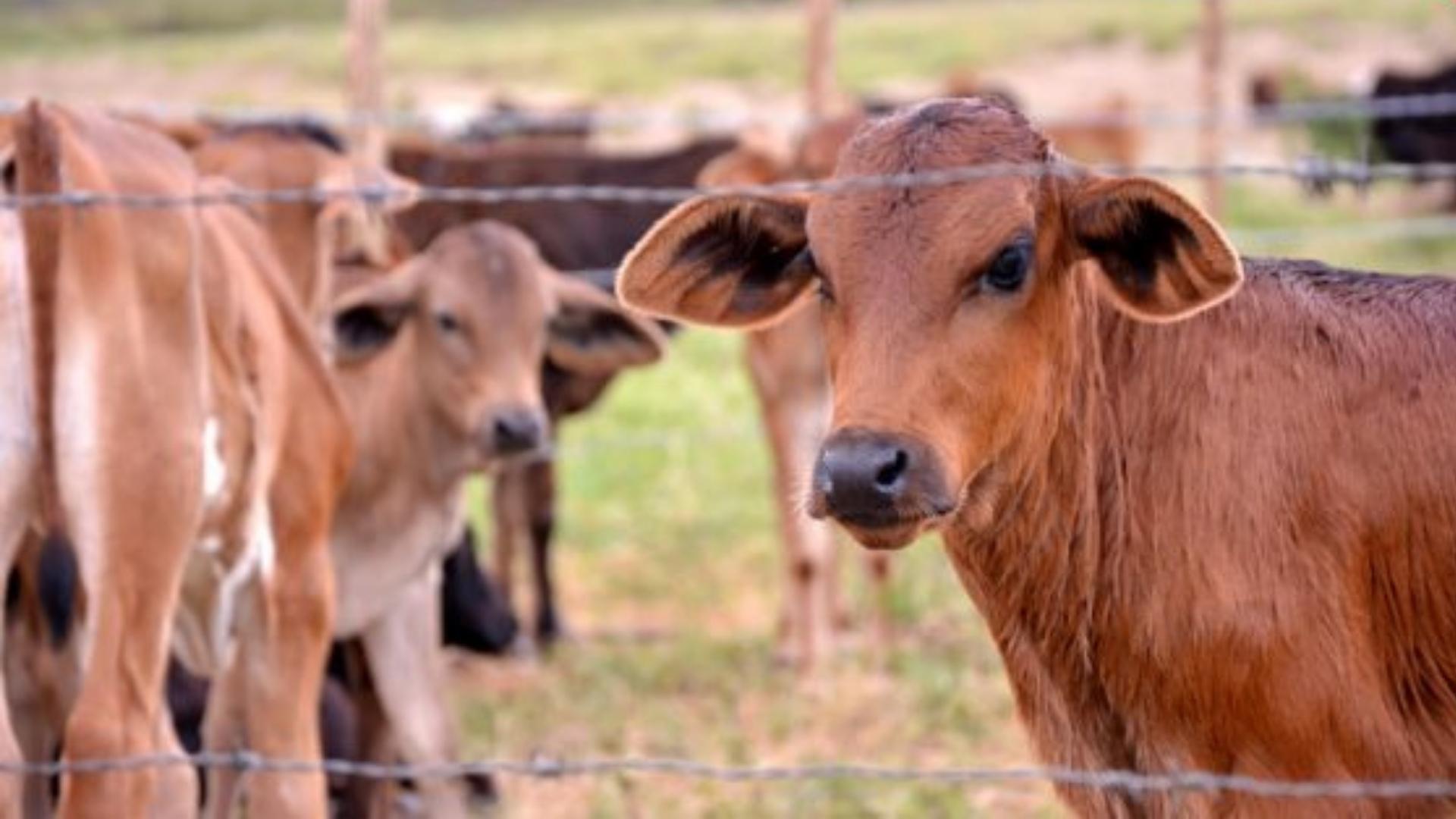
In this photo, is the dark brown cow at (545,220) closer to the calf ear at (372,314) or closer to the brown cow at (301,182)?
the brown cow at (301,182)

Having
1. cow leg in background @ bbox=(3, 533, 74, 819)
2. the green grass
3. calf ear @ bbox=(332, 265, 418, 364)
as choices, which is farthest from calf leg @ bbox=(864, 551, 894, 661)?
the green grass

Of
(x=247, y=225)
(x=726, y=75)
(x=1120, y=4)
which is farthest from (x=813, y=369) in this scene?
(x=1120, y=4)

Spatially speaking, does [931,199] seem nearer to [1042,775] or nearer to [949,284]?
[949,284]

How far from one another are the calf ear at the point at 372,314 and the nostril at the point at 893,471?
420 centimetres

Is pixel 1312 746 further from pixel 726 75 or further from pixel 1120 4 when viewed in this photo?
pixel 1120 4

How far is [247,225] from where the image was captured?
7.04m

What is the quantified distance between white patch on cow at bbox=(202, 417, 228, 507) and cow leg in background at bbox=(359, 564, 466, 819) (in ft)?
6.21

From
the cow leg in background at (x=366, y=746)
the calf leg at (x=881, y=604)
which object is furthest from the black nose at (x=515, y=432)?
the calf leg at (x=881, y=604)

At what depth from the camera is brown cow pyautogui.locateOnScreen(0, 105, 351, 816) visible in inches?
205

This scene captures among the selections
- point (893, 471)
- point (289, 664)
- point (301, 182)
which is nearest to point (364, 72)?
point (301, 182)

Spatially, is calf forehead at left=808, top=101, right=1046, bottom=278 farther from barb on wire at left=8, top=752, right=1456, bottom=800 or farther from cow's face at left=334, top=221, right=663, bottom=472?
cow's face at left=334, top=221, right=663, bottom=472

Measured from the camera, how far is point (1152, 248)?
4.74 m

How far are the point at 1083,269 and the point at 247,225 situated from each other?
2.73 metres

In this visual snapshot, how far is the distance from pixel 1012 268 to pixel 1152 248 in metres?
0.24
